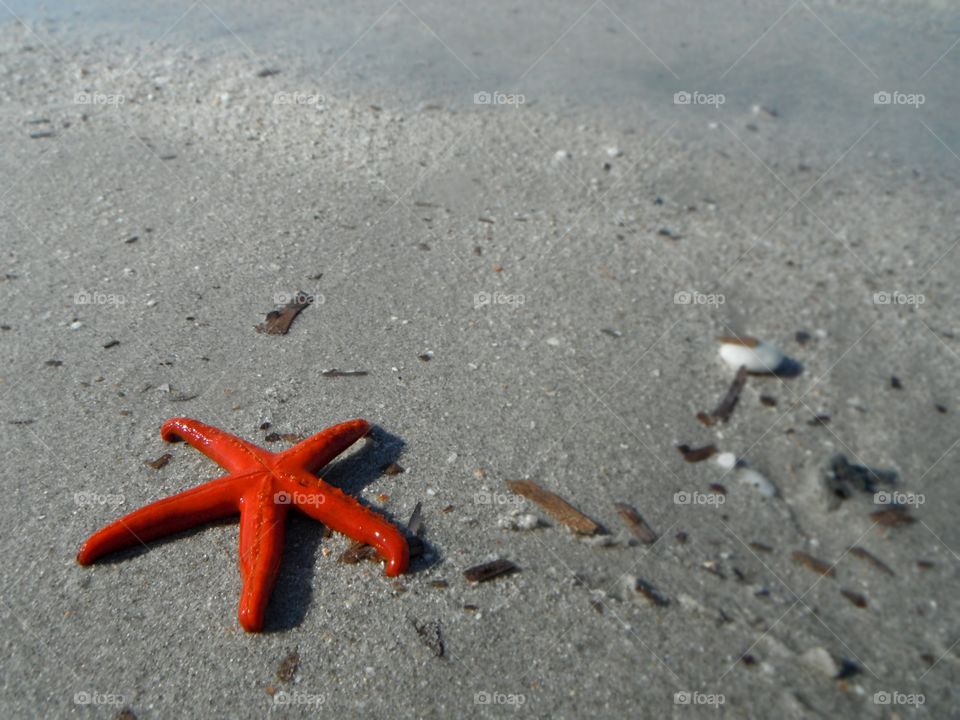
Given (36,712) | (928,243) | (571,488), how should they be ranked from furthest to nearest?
(928,243) < (571,488) < (36,712)

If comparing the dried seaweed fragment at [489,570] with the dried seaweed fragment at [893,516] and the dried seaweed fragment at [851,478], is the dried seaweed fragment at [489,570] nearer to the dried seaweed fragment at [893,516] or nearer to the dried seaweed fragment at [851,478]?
the dried seaweed fragment at [851,478]

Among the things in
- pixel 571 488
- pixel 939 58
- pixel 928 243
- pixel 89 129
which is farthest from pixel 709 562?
pixel 939 58

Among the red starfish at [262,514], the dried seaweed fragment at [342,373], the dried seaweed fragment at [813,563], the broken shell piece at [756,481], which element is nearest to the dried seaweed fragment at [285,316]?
the dried seaweed fragment at [342,373]

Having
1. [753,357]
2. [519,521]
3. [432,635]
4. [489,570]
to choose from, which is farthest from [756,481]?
[432,635]

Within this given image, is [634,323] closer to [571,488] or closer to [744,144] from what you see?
[571,488]

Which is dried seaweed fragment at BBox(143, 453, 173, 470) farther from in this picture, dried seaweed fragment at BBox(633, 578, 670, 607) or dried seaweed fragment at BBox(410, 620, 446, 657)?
dried seaweed fragment at BBox(633, 578, 670, 607)

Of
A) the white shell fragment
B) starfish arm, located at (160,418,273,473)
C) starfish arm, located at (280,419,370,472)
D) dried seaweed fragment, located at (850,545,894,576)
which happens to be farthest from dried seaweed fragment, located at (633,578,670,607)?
the white shell fragment
